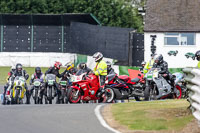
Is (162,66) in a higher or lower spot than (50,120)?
higher

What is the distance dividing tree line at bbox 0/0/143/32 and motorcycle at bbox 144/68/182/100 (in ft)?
117

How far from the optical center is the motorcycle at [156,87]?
20.7 metres

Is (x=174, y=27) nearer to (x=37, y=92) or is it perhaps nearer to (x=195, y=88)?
(x=37, y=92)

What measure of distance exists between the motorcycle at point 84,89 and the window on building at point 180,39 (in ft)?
74.5

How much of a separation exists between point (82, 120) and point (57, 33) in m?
28.5

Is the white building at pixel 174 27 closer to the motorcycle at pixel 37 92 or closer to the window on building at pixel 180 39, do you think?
the window on building at pixel 180 39

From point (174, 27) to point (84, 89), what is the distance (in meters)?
Answer: 23.4

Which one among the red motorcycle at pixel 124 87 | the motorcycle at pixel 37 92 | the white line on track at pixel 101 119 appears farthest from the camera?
the red motorcycle at pixel 124 87

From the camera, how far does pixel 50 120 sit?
13.2m

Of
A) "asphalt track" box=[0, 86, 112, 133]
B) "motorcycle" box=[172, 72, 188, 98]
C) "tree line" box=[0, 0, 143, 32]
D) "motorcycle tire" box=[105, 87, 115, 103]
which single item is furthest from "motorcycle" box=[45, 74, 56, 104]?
"tree line" box=[0, 0, 143, 32]

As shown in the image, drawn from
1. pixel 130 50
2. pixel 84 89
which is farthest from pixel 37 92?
pixel 130 50

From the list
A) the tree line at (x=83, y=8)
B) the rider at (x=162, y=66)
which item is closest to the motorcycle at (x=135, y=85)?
the rider at (x=162, y=66)

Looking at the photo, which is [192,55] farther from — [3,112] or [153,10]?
[3,112]

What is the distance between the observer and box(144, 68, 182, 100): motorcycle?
20.7m
